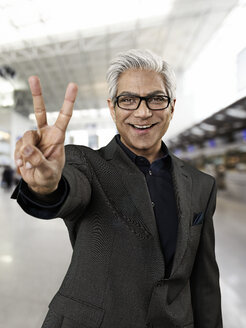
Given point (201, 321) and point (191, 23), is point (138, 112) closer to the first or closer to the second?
point (201, 321)

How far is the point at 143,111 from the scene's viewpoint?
1112mm

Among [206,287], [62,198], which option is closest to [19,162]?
[62,198]

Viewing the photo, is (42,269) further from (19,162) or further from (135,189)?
(19,162)

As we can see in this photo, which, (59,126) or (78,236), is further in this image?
(78,236)

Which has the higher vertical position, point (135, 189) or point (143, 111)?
point (143, 111)

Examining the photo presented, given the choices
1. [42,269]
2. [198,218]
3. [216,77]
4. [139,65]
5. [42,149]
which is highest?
[216,77]

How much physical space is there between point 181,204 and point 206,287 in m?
0.49

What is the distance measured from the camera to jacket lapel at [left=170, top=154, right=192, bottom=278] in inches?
41.1

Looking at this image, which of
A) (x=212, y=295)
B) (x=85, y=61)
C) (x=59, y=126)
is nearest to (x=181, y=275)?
(x=212, y=295)

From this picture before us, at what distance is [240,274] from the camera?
3680 mm

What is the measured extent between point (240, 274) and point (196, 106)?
12689mm

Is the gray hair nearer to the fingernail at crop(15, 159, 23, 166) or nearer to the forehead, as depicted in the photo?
the forehead

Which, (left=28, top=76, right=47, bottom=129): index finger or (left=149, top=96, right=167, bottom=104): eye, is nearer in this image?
(left=28, top=76, right=47, bottom=129): index finger

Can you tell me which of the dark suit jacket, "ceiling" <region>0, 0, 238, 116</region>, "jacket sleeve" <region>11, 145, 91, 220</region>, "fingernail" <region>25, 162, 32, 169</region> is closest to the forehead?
the dark suit jacket
